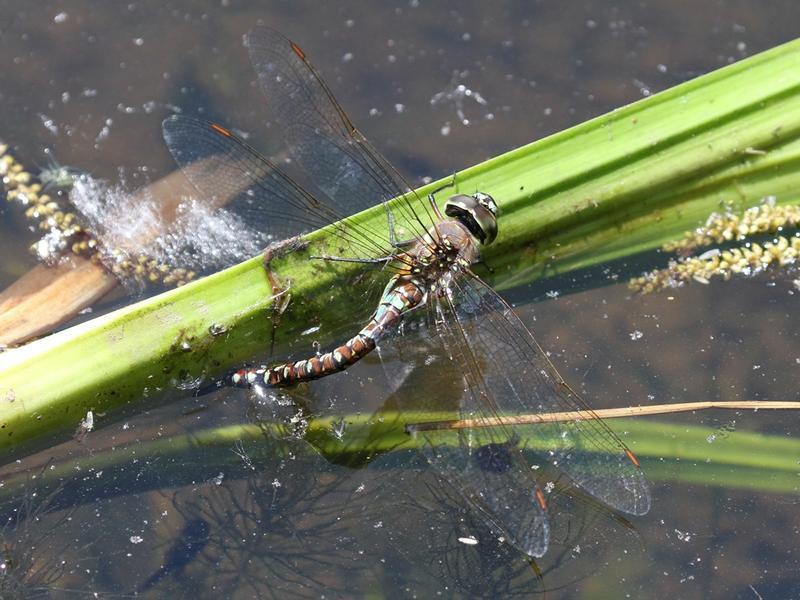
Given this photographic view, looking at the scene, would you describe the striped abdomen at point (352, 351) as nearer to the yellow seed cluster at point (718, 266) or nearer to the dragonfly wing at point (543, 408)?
the dragonfly wing at point (543, 408)

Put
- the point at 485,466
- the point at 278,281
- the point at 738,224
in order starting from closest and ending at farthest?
1. the point at 485,466
2. the point at 278,281
3. the point at 738,224

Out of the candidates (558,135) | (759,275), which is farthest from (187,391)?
(759,275)

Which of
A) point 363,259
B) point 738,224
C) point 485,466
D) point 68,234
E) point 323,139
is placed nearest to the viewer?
point 485,466

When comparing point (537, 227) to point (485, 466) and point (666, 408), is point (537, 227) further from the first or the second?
point (485, 466)

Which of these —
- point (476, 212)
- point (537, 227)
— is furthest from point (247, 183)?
point (537, 227)

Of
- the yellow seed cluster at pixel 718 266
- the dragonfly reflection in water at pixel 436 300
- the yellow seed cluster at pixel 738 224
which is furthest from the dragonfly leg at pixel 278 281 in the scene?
the yellow seed cluster at pixel 738 224

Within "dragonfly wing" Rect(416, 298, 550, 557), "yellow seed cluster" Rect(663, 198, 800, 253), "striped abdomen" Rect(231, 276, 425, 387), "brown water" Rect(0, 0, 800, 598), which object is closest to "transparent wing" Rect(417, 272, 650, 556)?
"dragonfly wing" Rect(416, 298, 550, 557)
